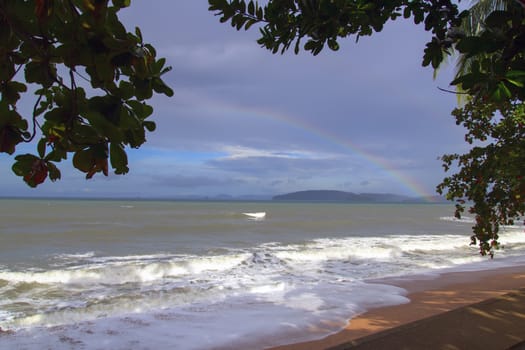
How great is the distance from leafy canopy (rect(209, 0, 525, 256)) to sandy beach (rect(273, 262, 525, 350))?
1.45 m

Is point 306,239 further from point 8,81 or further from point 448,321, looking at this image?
point 8,81

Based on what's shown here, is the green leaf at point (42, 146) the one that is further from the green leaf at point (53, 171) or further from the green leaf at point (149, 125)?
the green leaf at point (149, 125)

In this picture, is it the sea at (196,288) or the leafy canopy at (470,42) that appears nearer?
the leafy canopy at (470,42)

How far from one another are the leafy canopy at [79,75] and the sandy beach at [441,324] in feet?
9.09

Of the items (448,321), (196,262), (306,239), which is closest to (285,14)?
(448,321)

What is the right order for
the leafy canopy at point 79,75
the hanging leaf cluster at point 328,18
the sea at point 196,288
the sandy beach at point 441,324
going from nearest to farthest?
the leafy canopy at point 79,75, the hanging leaf cluster at point 328,18, the sandy beach at point 441,324, the sea at point 196,288

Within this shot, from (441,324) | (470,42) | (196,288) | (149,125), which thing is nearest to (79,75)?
(149,125)

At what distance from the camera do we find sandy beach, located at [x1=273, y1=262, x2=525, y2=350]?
3.31m

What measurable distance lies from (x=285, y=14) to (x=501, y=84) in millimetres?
1657

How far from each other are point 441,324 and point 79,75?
382 centimetres

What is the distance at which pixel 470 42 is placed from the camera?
1157mm

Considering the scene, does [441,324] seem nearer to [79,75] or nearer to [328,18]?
[328,18]

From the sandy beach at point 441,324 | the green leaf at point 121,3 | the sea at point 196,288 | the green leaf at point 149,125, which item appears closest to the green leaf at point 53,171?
A: the green leaf at point 149,125

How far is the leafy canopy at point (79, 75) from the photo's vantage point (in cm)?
92
